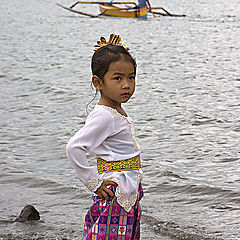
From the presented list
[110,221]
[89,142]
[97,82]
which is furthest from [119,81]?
[110,221]

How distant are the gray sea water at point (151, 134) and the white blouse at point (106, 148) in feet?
4.65

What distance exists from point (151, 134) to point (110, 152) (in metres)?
4.88

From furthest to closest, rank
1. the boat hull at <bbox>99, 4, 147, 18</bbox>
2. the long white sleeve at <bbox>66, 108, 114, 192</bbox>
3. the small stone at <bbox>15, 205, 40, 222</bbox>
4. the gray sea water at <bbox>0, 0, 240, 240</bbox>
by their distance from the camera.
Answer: the boat hull at <bbox>99, 4, 147, 18</bbox>, the gray sea water at <bbox>0, 0, 240, 240</bbox>, the small stone at <bbox>15, 205, 40, 222</bbox>, the long white sleeve at <bbox>66, 108, 114, 192</bbox>

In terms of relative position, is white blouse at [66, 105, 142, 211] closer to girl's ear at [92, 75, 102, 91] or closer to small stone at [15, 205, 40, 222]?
girl's ear at [92, 75, 102, 91]

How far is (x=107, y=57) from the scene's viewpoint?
2713mm

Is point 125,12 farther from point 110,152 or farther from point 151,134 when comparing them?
point 110,152

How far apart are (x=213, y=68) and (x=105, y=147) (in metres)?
11.1

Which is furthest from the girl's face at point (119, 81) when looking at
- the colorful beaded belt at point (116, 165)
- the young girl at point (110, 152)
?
the colorful beaded belt at point (116, 165)

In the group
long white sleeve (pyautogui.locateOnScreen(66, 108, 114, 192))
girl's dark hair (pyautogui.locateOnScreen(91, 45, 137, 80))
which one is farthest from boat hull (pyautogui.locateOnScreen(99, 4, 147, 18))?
long white sleeve (pyautogui.locateOnScreen(66, 108, 114, 192))

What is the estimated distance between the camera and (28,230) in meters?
4.16

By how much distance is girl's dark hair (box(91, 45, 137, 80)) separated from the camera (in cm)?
271

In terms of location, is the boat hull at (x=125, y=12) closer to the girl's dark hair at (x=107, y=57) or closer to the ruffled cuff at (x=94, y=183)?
Answer: the girl's dark hair at (x=107, y=57)

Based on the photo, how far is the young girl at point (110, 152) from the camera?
8.80 ft

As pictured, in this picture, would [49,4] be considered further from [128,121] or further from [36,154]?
[128,121]
